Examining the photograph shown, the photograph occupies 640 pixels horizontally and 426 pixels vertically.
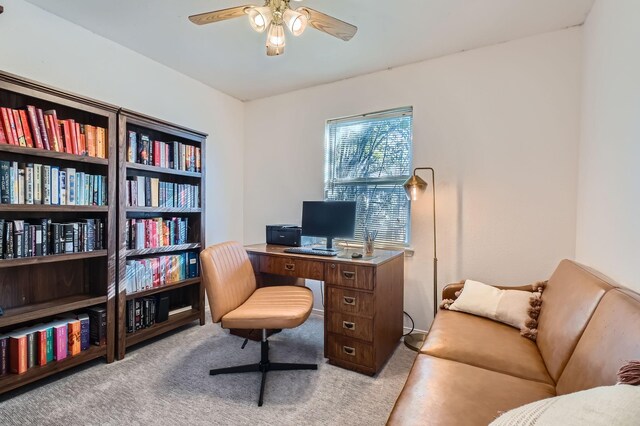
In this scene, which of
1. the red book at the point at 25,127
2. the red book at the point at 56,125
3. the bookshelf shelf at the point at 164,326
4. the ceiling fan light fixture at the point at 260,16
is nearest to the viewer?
the ceiling fan light fixture at the point at 260,16

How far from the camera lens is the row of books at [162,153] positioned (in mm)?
2318

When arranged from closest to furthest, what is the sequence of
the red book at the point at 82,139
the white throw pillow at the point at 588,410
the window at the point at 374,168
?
the white throw pillow at the point at 588,410 < the red book at the point at 82,139 < the window at the point at 374,168

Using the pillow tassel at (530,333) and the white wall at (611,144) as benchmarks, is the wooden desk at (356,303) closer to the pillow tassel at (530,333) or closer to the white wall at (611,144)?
the pillow tassel at (530,333)

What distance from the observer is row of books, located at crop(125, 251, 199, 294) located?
2271mm

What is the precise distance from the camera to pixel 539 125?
2168mm

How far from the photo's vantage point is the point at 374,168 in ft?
9.38

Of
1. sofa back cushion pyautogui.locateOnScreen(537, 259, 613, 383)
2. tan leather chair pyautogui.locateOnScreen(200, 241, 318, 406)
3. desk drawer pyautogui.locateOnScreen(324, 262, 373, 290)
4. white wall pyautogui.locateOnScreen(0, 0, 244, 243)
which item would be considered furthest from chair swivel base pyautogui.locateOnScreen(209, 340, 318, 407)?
white wall pyautogui.locateOnScreen(0, 0, 244, 243)

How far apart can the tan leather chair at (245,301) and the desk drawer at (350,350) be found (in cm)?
18

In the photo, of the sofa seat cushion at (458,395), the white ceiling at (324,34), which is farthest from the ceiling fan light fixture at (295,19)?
the sofa seat cushion at (458,395)


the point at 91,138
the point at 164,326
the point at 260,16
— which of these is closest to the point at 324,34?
the point at 260,16

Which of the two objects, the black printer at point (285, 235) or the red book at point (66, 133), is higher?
the red book at point (66, 133)

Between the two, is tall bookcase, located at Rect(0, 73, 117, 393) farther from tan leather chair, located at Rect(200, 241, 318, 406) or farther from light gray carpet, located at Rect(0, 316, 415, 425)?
tan leather chair, located at Rect(200, 241, 318, 406)

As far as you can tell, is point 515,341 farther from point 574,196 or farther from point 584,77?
point 584,77

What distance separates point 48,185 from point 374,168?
2.48 meters
